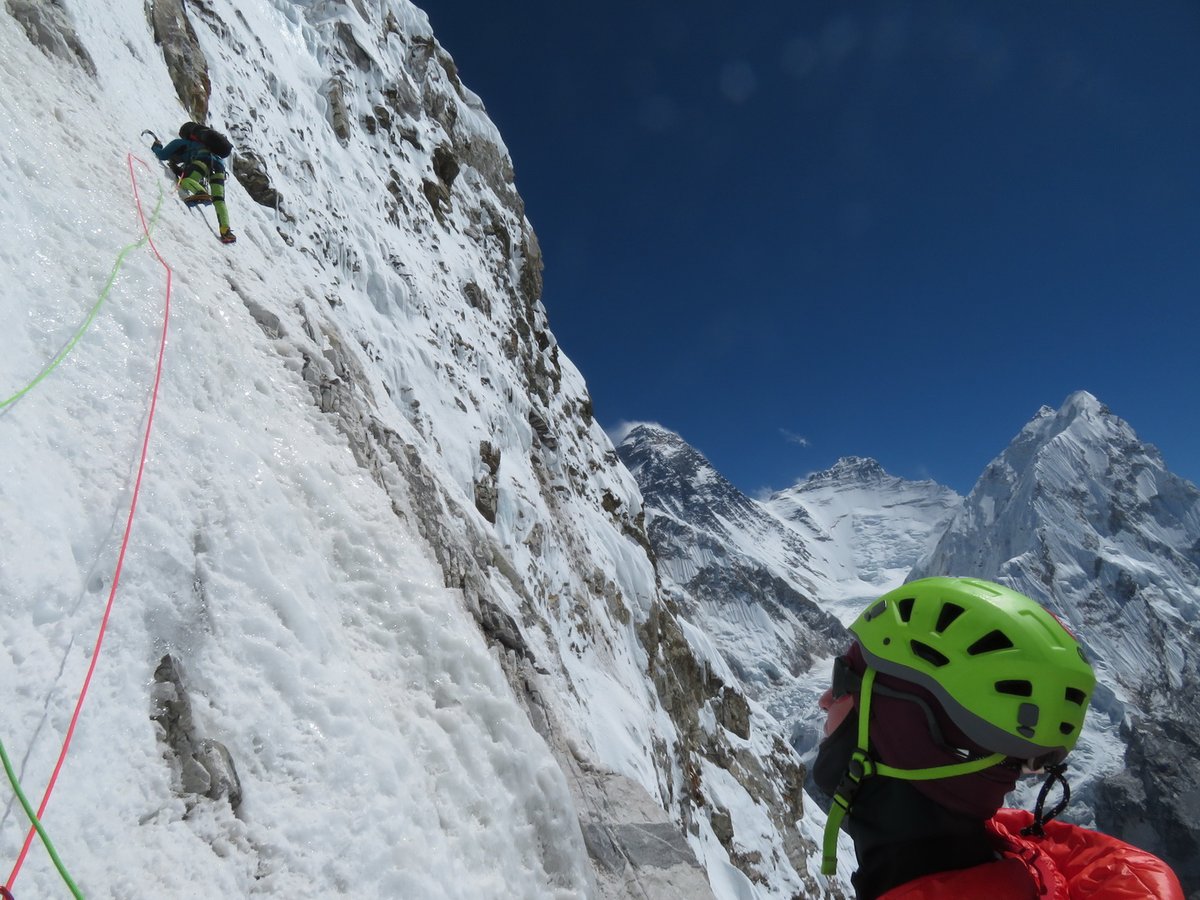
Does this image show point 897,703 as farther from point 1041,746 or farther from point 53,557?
point 53,557

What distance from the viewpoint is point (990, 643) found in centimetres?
242

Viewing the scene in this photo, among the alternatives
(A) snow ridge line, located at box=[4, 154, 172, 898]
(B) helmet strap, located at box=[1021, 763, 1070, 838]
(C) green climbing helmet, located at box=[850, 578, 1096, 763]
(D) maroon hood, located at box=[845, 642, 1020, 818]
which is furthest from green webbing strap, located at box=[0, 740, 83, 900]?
(B) helmet strap, located at box=[1021, 763, 1070, 838]

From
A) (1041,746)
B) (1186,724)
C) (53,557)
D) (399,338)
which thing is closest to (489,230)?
(399,338)

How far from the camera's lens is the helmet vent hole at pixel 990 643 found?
2402 millimetres

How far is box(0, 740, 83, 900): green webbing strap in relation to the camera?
7.87ft

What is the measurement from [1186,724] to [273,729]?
501 ft

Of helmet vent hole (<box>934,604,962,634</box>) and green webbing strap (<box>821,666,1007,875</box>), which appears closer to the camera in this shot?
green webbing strap (<box>821,666,1007,875</box>)

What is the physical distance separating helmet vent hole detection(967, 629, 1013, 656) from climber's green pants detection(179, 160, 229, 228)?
30.2 feet

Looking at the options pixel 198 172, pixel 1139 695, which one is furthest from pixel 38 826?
pixel 1139 695

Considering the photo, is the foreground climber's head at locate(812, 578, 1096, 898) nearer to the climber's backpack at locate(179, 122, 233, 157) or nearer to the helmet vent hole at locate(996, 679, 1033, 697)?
the helmet vent hole at locate(996, 679, 1033, 697)

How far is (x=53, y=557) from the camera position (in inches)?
125

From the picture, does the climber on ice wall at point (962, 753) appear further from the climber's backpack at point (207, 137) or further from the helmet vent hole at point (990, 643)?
the climber's backpack at point (207, 137)

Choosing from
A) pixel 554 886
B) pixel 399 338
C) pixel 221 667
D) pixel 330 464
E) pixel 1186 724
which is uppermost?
pixel 1186 724

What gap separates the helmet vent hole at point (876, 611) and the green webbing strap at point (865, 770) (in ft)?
0.77
